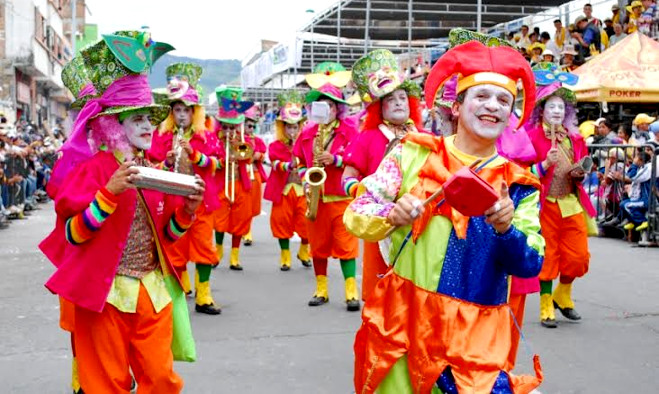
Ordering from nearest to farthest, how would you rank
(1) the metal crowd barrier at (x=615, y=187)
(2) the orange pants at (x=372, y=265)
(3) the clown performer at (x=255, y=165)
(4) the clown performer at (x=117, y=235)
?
(4) the clown performer at (x=117, y=235) → (2) the orange pants at (x=372, y=265) → (3) the clown performer at (x=255, y=165) → (1) the metal crowd barrier at (x=615, y=187)

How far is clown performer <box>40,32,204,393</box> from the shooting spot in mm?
3949

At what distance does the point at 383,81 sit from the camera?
21.0ft

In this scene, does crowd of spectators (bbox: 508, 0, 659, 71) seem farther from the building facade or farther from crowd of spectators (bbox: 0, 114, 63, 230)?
the building facade

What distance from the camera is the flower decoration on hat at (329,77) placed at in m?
8.48

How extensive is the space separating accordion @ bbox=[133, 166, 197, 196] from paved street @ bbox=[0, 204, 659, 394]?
2.02 metres

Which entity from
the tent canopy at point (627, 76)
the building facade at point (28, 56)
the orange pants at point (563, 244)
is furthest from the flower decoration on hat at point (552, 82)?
the building facade at point (28, 56)

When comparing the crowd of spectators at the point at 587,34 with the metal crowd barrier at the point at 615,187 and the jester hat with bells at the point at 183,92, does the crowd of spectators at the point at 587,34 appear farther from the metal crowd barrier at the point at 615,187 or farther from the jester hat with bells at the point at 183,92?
the jester hat with bells at the point at 183,92

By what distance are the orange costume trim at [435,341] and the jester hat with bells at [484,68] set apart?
2.78 ft

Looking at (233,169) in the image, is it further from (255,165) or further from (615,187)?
(615,187)

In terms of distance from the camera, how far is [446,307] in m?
3.17

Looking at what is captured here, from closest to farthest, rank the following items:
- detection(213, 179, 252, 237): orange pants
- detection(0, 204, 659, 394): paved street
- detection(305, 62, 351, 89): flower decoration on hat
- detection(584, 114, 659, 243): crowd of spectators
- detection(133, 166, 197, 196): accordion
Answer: detection(133, 166, 197, 196): accordion, detection(0, 204, 659, 394): paved street, detection(305, 62, 351, 89): flower decoration on hat, detection(213, 179, 252, 237): orange pants, detection(584, 114, 659, 243): crowd of spectators

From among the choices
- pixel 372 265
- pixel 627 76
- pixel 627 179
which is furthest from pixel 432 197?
pixel 627 76

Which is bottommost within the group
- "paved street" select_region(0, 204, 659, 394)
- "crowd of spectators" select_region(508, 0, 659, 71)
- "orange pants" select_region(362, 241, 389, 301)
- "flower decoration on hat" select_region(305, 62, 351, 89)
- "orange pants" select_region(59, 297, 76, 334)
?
"paved street" select_region(0, 204, 659, 394)

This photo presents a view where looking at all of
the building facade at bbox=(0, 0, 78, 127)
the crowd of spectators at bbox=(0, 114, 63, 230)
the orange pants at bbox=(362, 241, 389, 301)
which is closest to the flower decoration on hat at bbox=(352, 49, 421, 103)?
the orange pants at bbox=(362, 241, 389, 301)
